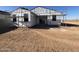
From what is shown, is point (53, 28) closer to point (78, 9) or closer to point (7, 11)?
point (78, 9)

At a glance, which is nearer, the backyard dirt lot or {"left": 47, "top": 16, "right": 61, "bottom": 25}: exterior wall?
the backyard dirt lot

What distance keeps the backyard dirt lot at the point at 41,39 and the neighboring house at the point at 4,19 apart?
0.48 feet

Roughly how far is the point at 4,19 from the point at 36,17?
408 mm

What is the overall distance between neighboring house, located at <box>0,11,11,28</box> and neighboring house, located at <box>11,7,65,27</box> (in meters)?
0.05

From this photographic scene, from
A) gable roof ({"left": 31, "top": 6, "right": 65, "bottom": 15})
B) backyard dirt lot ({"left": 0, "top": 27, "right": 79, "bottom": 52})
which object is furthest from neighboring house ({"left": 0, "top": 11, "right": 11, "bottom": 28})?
gable roof ({"left": 31, "top": 6, "right": 65, "bottom": 15})

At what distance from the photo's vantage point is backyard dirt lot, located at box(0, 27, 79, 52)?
1.68 m

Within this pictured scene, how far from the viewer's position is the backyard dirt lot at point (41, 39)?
1.68 metres

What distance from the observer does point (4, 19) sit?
5.34 ft

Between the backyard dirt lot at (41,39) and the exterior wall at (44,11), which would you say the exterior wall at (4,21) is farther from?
the exterior wall at (44,11)

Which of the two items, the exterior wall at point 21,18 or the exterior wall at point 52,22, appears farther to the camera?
the exterior wall at point 52,22

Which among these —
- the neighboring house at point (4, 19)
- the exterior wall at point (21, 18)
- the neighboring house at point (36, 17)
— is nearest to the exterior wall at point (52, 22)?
the neighboring house at point (36, 17)

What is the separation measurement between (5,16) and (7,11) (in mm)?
78

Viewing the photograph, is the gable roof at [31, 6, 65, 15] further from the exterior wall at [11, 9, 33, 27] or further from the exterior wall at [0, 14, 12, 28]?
the exterior wall at [0, 14, 12, 28]

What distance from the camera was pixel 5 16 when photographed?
163 centimetres
